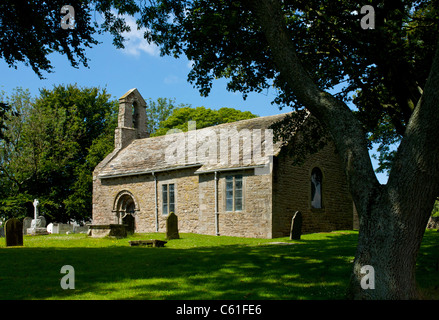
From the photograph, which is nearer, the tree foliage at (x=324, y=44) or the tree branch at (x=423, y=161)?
the tree branch at (x=423, y=161)

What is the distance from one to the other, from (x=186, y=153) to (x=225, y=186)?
4.79 m

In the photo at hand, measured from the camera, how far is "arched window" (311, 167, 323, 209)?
2434 centimetres

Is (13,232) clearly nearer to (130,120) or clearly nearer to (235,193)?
(235,193)

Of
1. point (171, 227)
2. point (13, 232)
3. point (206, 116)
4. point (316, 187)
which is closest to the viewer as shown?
point (13, 232)

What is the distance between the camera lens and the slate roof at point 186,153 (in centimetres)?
2358

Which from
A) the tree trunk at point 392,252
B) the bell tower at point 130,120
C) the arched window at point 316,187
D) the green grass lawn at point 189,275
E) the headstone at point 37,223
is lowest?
the headstone at point 37,223

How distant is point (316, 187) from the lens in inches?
967

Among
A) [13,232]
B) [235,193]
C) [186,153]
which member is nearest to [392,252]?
[13,232]

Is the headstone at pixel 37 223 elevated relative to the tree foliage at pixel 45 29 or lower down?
lower down

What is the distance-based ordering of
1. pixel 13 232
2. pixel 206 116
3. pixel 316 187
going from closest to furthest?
pixel 13 232 < pixel 316 187 < pixel 206 116

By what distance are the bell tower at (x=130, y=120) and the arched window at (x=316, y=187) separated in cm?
1614

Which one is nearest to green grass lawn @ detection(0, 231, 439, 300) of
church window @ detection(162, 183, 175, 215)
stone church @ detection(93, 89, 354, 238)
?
stone church @ detection(93, 89, 354, 238)

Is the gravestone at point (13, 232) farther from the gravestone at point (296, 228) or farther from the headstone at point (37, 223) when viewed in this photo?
the headstone at point (37, 223)

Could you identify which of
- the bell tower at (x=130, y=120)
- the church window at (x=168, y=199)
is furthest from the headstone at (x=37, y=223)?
the church window at (x=168, y=199)
